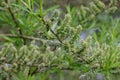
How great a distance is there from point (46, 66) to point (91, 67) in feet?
0.44

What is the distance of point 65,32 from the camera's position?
0.99m

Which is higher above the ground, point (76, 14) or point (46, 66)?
point (76, 14)

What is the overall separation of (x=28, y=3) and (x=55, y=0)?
841 millimetres

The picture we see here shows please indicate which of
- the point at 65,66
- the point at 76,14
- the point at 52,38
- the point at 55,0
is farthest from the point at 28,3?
the point at 55,0

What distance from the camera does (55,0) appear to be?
1.86 m

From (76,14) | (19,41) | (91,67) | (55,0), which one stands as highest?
(55,0)

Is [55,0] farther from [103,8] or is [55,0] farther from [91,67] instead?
[91,67]

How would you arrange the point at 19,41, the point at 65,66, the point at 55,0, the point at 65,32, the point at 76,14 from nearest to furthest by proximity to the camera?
the point at 65,32
the point at 65,66
the point at 19,41
the point at 76,14
the point at 55,0

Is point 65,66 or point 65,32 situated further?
point 65,66

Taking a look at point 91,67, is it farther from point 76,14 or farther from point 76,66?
point 76,14

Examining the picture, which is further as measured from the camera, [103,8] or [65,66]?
[103,8]

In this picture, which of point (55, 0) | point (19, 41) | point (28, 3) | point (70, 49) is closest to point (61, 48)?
point (70, 49)

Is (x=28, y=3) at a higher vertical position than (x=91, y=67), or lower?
higher

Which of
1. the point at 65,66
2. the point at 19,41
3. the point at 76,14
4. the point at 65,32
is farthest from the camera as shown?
the point at 76,14
